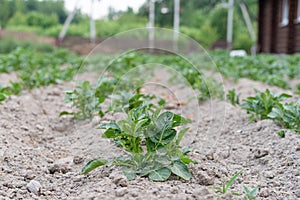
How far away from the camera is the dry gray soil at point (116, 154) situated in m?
1.86

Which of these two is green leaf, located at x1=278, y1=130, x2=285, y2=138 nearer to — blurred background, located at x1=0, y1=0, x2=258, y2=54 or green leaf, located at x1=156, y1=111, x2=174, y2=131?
green leaf, located at x1=156, y1=111, x2=174, y2=131

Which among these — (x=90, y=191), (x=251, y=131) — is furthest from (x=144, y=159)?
(x=251, y=131)

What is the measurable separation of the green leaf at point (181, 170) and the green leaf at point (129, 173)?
0.17m

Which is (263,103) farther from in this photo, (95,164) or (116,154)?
(95,164)

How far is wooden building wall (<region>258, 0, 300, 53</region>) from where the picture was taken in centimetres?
1216

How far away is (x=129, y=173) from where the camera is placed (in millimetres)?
1900

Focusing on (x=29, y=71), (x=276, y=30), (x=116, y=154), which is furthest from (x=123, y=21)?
(x=116, y=154)

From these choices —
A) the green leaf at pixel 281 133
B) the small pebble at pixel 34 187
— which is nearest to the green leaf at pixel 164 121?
the small pebble at pixel 34 187

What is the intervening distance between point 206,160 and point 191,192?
23.9 inches

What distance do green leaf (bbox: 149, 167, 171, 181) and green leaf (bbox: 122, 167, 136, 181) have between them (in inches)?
2.9

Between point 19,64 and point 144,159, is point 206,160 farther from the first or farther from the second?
point 19,64

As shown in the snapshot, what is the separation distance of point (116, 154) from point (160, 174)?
0.43 metres

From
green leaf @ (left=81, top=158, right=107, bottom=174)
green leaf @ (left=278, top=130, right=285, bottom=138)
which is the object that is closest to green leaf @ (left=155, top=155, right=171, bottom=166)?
green leaf @ (left=81, top=158, right=107, bottom=174)

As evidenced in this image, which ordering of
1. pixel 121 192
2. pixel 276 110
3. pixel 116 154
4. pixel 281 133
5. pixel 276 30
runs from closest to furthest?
pixel 121 192 → pixel 116 154 → pixel 281 133 → pixel 276 110 → pixel 276 30
